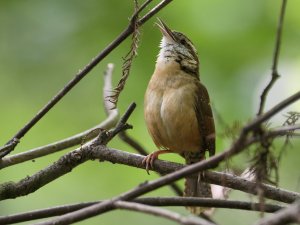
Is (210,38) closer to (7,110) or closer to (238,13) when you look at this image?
(238,13)

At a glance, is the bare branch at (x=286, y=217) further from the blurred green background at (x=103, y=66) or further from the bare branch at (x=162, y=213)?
the blurred green background at (x=103, y=66)

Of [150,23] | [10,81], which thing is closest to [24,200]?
[10,81]

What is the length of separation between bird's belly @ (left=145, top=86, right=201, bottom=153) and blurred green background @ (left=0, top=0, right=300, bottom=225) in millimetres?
1123

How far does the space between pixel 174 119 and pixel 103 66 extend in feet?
6.67

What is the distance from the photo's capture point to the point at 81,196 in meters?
5.41

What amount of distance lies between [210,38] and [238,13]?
1.01ft

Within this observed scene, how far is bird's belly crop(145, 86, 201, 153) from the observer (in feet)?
12.8

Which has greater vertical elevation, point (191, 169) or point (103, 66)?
point (103, 66)

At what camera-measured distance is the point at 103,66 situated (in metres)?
5.79

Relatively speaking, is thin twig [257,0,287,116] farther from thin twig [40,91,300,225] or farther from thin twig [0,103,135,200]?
thin twig [0,103,135,200]

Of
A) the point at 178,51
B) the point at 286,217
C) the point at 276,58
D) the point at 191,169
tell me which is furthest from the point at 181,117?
the point at 286,217

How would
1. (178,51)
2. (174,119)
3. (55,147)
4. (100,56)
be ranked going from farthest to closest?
(178,51), (174,119), (55,147), (100,56)

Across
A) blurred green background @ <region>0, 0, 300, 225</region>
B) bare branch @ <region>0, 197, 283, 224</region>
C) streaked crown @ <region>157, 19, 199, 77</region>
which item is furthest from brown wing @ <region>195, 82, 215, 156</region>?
bare branch @ <region>0, 197, 283, 224</region>

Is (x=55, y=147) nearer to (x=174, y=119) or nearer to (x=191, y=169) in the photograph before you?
(x=174, y=119)
